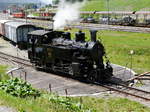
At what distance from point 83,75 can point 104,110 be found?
5.95 meters

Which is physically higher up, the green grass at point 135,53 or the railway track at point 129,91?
the green grass at point 135,53

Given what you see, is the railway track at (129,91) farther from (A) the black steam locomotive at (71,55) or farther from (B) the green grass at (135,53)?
(B) the green grass at (135,53)

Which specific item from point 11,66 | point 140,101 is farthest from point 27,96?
point 11,66

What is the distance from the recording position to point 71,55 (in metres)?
21.1

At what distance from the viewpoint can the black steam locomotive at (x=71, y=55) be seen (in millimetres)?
20141

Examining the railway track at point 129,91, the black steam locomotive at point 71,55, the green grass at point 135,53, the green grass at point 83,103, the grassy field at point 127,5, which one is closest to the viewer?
the green grass at point 83,103

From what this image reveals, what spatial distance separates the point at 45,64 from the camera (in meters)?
24.0

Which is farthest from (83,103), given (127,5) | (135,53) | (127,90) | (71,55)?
(127,5)

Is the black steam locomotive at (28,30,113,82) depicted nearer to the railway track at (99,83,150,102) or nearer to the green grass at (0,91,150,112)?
the railway track at (99,83,150,102)

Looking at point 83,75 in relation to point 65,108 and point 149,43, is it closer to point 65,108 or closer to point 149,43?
point 65,108

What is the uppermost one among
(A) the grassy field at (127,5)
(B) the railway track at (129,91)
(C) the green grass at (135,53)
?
(A) the grassy field at (127,5)

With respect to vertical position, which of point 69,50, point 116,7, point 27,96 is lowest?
point 27,96

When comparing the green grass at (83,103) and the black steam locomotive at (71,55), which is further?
the black steam locomotive at (71,55)

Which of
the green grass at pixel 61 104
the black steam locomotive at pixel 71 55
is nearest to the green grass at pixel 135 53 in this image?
the black steam locomotive at pixel 71 55
